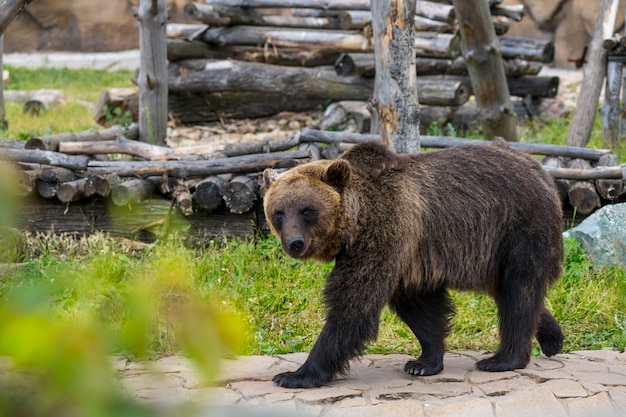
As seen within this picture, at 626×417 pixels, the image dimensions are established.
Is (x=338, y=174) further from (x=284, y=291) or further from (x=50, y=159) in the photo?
(x=50, y=159)

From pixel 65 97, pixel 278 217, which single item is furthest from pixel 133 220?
pixel 65 97

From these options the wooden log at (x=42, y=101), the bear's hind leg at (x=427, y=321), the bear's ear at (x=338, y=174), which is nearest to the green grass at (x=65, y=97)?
the wooden log at (x=42, y=101)

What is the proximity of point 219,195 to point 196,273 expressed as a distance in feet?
3.28

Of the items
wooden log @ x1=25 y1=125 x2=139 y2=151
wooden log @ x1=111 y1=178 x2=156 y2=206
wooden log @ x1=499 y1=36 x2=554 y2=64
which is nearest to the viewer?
wooden log @ x1=111 y1=178 x2=156 y2=206

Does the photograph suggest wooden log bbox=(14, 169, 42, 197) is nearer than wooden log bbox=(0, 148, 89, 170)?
Yes

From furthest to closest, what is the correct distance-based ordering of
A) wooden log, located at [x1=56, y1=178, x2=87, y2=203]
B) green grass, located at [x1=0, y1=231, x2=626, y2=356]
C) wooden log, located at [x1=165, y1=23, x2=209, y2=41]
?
wooden log, located at [x1=165, y1=23, x2=209, y2=41] < wooden log, located at [x1=56, y1=178, x2=87, y2=203] < green grass, located at [x1=0, y1=231, x2=626, y2=356]

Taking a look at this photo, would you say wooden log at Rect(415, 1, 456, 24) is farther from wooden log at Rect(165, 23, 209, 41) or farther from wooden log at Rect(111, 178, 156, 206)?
wooden log at Rect(111, 178, 156, 206)

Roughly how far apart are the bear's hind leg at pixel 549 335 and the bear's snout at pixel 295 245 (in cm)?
159

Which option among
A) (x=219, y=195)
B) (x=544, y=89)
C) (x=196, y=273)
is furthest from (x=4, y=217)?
(x=544, y=89)

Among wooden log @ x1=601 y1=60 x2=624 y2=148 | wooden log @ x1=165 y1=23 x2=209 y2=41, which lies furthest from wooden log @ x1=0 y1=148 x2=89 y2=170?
wooden log @ x1=601 y1=60 x2=624 y2=148

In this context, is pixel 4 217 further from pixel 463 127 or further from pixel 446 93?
pixel 463 127

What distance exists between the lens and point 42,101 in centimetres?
1419

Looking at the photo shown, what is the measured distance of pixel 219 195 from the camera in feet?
23.1

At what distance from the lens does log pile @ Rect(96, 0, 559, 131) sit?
1166 cm
